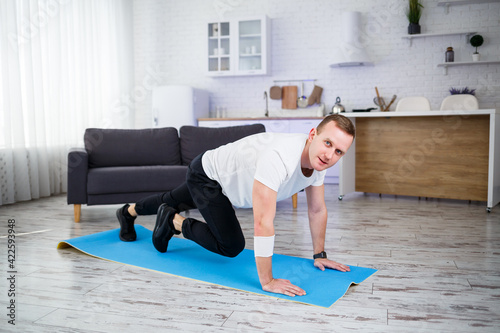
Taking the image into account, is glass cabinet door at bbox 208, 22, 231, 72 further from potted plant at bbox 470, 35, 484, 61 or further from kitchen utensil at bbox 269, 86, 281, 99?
potted plant at bbox 470, 35, 484, 61

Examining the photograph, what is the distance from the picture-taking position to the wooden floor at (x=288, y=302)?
5.67 feet

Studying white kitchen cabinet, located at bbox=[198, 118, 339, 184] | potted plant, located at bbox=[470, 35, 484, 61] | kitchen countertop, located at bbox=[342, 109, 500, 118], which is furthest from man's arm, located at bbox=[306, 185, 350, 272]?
potted plant, located at bbox=[470, 35, 484, 61]

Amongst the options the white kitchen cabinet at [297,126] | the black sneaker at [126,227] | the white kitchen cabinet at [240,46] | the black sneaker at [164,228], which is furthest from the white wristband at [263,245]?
the white kitchen cabinet at [240,46]

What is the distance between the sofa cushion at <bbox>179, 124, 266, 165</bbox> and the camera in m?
4.29

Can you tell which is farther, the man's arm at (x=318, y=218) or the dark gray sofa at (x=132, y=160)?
the dark gray sofa at (x=132, y=160)

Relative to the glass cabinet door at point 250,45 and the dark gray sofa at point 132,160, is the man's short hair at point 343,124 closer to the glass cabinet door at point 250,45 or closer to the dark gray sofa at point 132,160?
the dark gray sofa at point 132,160

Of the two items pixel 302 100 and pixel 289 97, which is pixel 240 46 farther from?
pixel 302 100

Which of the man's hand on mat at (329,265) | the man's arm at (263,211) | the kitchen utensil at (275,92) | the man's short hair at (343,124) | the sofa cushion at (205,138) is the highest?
the kitchen utensil at (275,92)

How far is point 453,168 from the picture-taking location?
4434mm

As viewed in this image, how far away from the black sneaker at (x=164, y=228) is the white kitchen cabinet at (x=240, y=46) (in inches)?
165

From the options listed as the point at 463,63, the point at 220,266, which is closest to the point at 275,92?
the point at 463,63

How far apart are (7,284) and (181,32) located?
18.2ft

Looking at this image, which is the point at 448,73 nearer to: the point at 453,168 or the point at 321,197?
the point at 453,168

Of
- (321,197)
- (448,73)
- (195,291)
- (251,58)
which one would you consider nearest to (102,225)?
(195,291)
